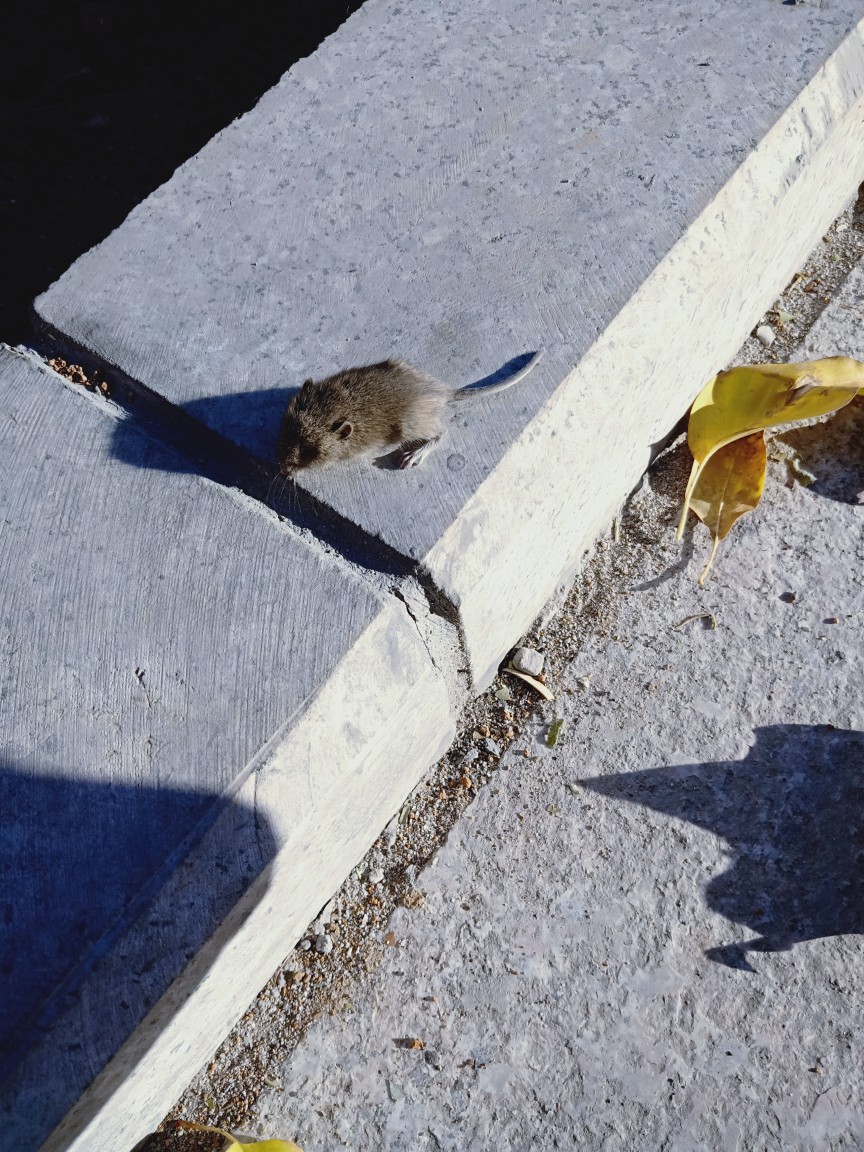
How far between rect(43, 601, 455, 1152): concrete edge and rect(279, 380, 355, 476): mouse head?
40cm

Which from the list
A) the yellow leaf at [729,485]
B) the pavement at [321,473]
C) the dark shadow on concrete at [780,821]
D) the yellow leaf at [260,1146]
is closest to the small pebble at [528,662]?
the pavement at [321,473]

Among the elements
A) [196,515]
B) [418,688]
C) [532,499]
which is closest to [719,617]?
[532,499]

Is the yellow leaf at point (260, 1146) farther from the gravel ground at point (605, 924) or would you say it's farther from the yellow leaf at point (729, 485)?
the yellow leaf at point (729, 485)

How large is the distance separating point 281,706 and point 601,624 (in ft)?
3.56

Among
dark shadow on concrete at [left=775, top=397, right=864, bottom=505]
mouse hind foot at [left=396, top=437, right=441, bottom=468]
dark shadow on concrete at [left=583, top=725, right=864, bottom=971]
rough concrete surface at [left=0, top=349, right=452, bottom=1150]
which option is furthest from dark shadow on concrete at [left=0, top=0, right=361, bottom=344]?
dark shadow on concrete at [left=583, top=725, right=864, bottom=971]

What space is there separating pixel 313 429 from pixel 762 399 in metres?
1.34

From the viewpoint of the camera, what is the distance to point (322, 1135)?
2152mm

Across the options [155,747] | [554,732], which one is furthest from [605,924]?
[155,747]

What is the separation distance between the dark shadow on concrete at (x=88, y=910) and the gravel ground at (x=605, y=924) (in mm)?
582

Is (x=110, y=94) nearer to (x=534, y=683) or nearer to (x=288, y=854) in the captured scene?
(x=534, y=683)

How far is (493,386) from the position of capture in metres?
2.35

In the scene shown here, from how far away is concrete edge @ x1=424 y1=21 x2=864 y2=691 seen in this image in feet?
7.39

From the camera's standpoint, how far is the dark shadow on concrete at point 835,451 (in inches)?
114

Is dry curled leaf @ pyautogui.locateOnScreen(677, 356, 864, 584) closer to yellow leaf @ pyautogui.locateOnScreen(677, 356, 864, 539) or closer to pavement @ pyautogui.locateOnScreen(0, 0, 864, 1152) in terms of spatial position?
yellow leaf @ pyautogui.locateOnScreen(677, 356, 864, 539)
